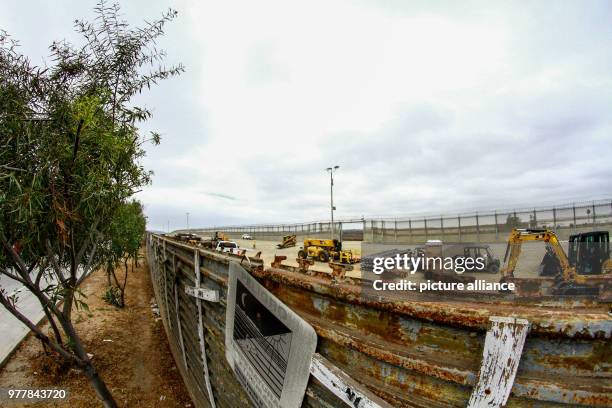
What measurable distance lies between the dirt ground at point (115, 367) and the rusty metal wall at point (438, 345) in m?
6.02

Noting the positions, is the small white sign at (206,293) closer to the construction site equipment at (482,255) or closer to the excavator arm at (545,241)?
the excavator arm at (545,241)

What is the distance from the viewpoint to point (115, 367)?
8.87 meters

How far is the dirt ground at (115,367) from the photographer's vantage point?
753 centimetres

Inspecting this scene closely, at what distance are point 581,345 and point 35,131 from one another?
7.19m

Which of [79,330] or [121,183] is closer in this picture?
[121,183]

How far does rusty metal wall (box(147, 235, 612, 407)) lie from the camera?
56.3 inches

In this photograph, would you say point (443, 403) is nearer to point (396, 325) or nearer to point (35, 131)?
point (396, 325)

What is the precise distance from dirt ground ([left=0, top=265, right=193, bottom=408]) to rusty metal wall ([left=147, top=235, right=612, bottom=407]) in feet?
19.8

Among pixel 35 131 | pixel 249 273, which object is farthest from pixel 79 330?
pixel 249 273

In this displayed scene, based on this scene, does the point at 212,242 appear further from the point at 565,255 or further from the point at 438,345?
the point at 565,255

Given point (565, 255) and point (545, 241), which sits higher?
point (545, 241)

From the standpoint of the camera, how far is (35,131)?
5.10 m

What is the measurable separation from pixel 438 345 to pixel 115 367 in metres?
10.4

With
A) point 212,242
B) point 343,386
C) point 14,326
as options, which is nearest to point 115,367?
point 14,326
